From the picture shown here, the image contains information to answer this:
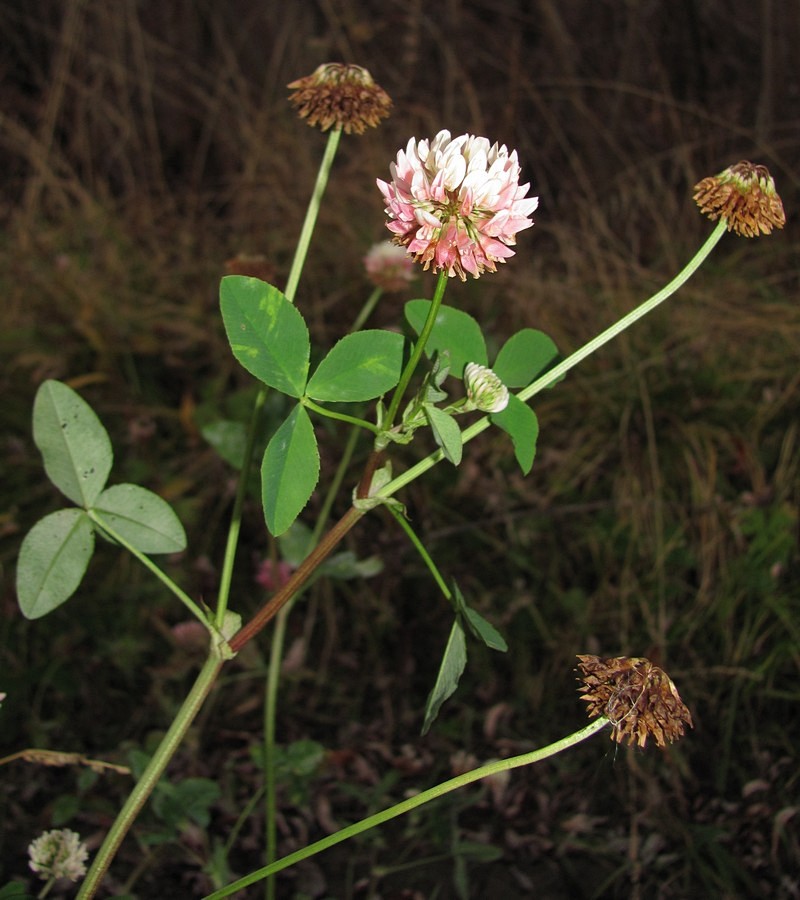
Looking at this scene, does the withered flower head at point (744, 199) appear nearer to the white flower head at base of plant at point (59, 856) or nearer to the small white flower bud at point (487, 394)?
the small white flower bud at point (487, 394)

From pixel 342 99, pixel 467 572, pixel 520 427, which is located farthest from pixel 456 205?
pixel 467 572

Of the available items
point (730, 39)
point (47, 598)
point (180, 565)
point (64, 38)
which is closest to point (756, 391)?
point (180, 565)

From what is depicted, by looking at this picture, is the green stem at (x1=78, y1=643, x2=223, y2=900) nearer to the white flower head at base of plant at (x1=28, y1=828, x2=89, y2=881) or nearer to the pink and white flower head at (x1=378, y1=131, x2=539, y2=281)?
the white flower head at base of plant at (x1=28, y1=828, x2=89, y2=881)

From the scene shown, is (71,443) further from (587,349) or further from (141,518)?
(587,349)

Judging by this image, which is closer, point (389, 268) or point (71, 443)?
point (71, 443)

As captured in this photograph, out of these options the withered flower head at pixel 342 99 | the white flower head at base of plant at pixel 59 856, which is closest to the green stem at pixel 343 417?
the withered flower head at pixel 342 99

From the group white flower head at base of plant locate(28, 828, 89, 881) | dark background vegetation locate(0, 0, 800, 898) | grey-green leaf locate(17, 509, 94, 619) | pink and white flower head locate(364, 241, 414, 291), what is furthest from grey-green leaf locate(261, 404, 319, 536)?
pink and white flower head locate(364, 241, 414, 291)

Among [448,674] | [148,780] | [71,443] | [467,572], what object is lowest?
[467,572]
